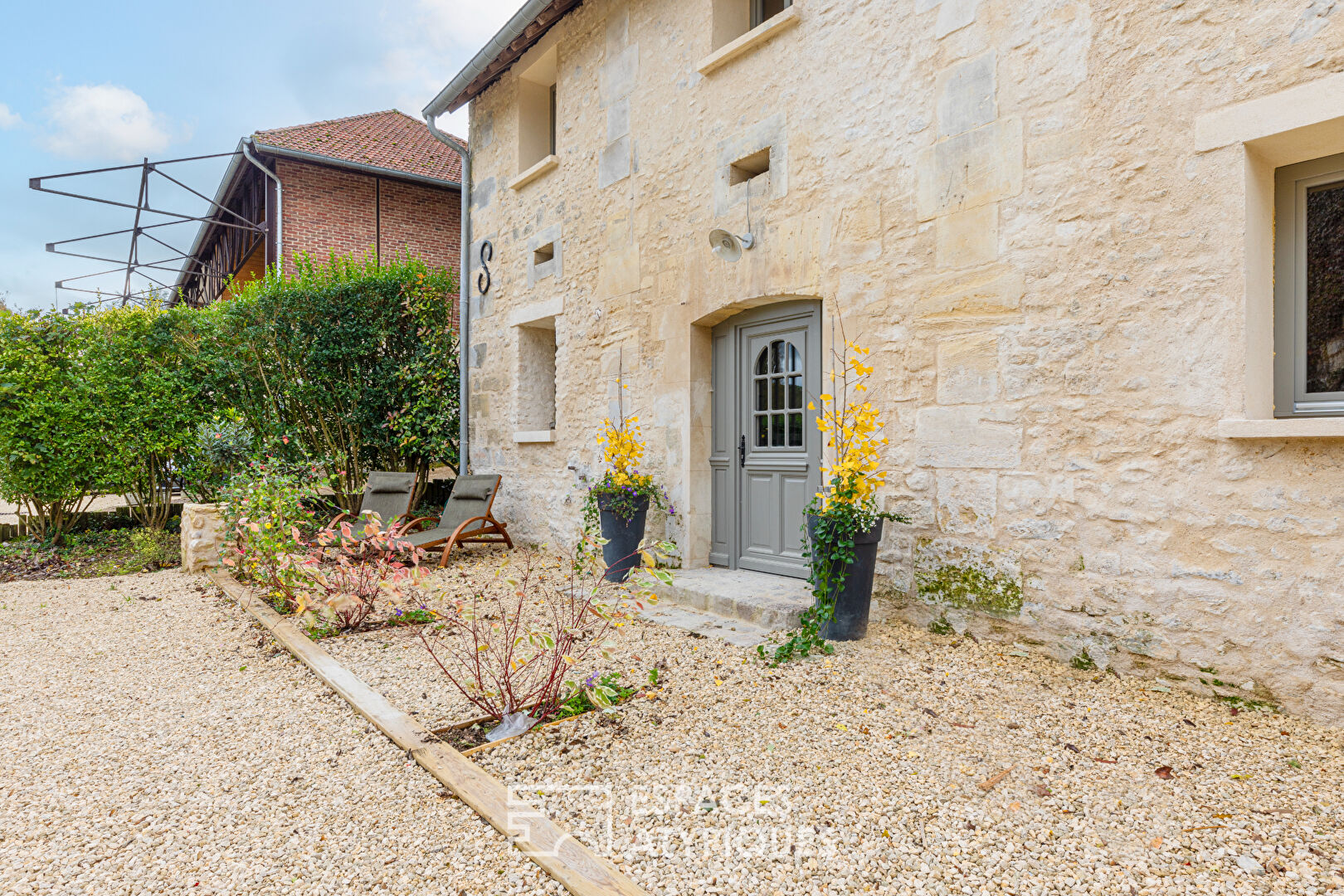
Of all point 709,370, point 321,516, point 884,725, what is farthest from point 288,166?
point 884,725

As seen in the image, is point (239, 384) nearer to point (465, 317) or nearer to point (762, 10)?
point (465, 317)

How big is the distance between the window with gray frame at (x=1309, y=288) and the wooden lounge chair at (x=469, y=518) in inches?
210

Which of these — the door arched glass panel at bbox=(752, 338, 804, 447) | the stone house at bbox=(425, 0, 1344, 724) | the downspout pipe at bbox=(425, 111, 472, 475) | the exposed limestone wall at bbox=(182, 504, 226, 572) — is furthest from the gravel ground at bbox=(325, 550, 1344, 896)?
the downspout pipe at bbox=(425, 111, 472, 475)

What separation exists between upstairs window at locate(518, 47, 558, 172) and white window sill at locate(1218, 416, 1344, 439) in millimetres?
6357

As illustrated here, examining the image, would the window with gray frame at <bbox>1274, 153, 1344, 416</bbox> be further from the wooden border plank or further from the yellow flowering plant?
the yellow flowering plant

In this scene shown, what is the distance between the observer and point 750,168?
5160mm

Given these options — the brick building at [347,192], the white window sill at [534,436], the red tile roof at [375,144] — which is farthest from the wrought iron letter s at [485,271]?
the red tile roof at [375,144]

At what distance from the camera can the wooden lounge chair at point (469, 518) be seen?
6363mm

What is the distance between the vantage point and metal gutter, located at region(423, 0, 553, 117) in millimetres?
6585

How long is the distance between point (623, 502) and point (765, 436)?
1.12 m

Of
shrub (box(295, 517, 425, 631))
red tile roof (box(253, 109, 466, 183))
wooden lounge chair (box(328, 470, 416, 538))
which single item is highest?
red tile roof (box(253, 109, 466, 183))

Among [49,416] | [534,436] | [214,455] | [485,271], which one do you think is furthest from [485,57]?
[49,416]

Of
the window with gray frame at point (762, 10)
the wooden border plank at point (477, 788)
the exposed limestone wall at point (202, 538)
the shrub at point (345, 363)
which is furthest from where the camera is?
the shrub at point (345, 363)

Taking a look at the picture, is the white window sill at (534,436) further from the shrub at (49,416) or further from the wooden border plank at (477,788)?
the shrub at (49,416)
